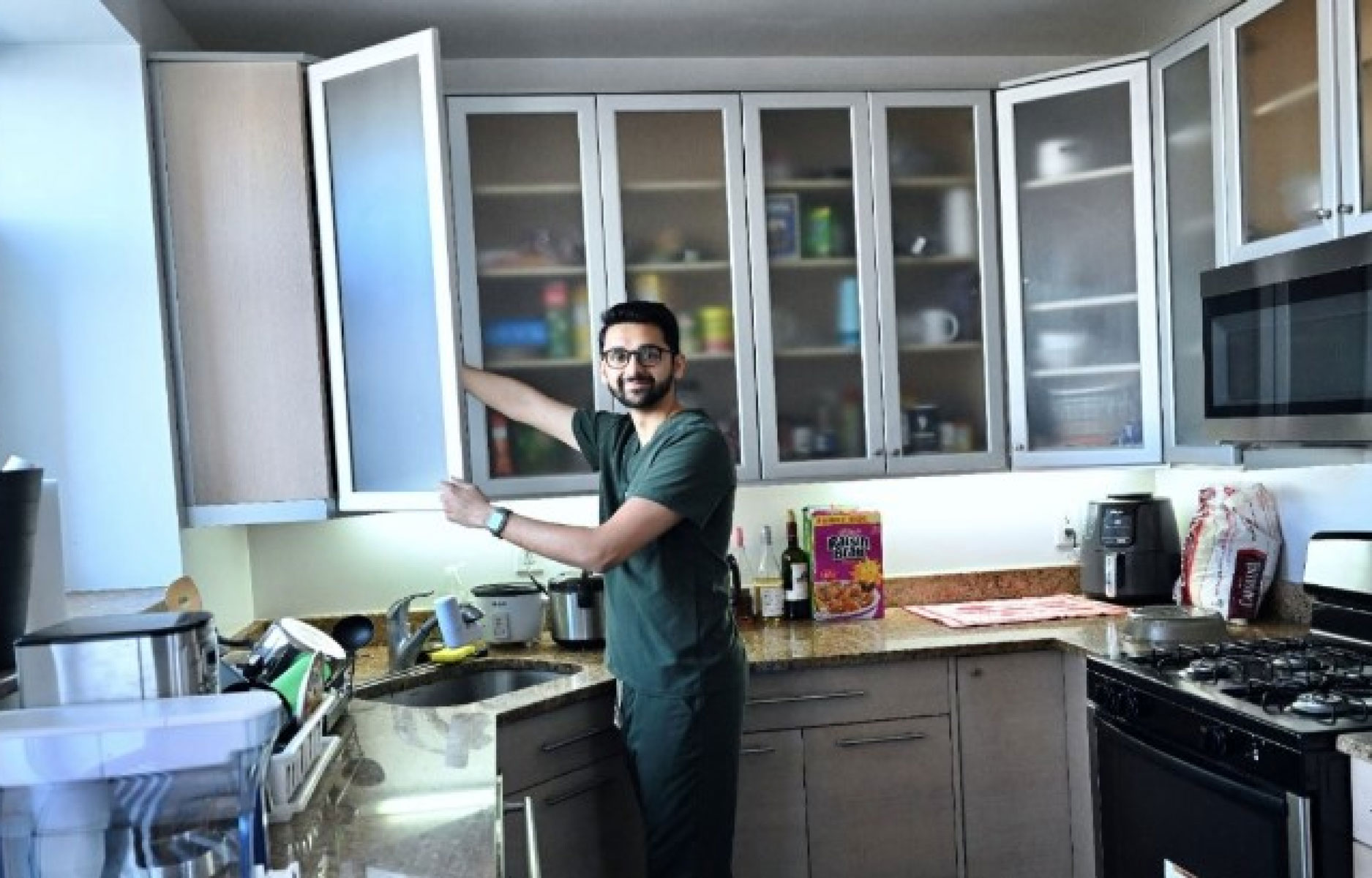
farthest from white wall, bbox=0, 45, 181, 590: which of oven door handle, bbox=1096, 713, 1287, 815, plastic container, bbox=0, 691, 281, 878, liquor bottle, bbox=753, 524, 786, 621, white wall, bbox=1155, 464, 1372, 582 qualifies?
white wall, bbox=1155, 464, 1372, 582

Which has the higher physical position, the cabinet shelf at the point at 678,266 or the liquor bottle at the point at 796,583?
the cabinet shelf at the point at 678,266

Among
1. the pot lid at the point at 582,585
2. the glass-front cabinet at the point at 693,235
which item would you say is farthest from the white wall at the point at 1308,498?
the pot lid at the point at 582,585

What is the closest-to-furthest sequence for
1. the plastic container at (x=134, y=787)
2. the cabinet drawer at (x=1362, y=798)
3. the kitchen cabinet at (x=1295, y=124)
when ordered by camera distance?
the plastic container at (x=134, y=787) → the cabinet drawer at (x=1362, y=798) → the kitchen cabinet at (x=1295, y=124)

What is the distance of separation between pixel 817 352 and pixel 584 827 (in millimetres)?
1331

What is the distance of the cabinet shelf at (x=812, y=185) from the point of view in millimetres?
3035

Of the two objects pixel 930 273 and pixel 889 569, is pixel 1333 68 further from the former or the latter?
pixel 889 569

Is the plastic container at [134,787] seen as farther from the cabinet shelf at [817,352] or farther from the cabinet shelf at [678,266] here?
the cabinet shelf at [817,352]

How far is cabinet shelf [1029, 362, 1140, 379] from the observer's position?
3.04 meters

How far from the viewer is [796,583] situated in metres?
3.19

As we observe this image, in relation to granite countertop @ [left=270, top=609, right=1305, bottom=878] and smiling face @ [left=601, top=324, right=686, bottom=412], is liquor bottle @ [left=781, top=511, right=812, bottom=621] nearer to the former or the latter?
granite countertop @ [left=270, top=609, right=1305, bottom=878]

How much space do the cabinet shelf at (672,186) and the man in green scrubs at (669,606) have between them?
2.04 feet

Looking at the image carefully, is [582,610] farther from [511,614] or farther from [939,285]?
[939,285]

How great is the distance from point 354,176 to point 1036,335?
1.78 metres

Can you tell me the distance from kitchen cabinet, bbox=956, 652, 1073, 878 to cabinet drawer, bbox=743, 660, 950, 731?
0.12m
